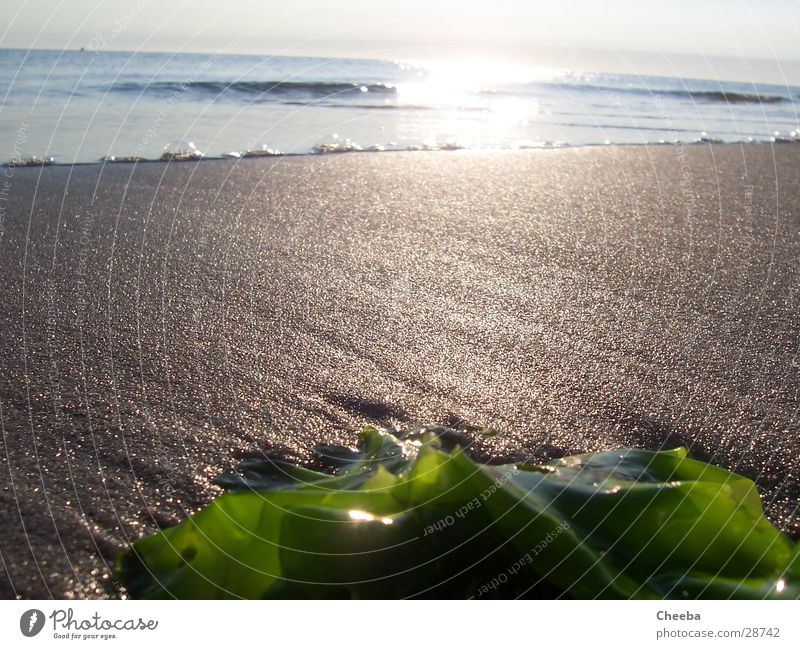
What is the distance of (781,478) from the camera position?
5.17ft

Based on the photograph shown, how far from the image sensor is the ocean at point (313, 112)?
16.3 feet

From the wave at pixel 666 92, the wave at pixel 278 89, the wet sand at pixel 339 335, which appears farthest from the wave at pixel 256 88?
the wet sand at pixel 339 335

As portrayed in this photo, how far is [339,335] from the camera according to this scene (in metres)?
2.15

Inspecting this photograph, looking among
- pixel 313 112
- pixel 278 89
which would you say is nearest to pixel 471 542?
pixel 313 112

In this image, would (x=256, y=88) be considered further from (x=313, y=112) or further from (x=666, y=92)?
(x=666, y=92)

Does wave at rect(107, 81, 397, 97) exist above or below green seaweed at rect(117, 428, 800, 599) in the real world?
above

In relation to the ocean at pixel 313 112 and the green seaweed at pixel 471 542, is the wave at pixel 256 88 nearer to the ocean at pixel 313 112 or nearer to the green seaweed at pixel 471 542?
the ocean at pixel 313 112

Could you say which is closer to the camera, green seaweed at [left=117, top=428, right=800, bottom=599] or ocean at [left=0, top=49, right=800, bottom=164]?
green seaweed at [left=117, top=428, right=800, bottom=599]

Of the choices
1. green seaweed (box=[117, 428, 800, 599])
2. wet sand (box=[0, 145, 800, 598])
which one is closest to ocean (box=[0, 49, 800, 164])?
wet sand (box=[0, 145, 800, 598])

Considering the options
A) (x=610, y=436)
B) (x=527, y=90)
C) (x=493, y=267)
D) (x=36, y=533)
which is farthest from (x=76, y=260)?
(x=527, y=90)

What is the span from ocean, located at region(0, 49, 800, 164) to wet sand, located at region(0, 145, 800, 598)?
1.21m

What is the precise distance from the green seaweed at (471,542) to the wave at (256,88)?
7.20 metres

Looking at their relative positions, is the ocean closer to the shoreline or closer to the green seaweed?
the shoreline

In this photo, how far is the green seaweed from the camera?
118 centimetres
